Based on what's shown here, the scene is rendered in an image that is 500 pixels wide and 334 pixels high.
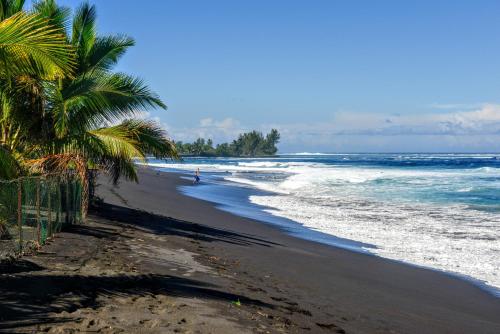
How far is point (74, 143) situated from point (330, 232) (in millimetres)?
8853

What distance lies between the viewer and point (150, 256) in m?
10.5

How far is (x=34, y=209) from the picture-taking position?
1096 centimetres

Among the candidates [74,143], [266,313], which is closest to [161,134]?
[74,143]

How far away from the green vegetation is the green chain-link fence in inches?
15.3

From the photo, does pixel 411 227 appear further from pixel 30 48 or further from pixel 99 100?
pixel 30 48

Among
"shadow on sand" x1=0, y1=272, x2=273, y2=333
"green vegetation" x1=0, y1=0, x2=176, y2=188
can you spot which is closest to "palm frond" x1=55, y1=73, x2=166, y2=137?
"green vegetation" x1=0, y1=0, x2=176, y2=188

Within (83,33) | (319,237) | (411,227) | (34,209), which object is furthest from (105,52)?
(411,227)

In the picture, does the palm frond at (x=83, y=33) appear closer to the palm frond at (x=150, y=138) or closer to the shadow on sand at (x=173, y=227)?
the palm frond at (x=150, y=138)

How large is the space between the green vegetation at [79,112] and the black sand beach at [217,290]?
5.83ft

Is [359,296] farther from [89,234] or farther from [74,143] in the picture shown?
[74,143]

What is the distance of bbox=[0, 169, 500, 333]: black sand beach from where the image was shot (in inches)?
254

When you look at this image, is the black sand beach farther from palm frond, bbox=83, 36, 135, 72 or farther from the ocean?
palm frond, bbox=83, 36, 135, 72

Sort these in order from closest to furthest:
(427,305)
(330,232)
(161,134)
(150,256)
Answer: (427,305) → (150,256) → (161,134) → (330,232)

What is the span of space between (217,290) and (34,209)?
4.86m
